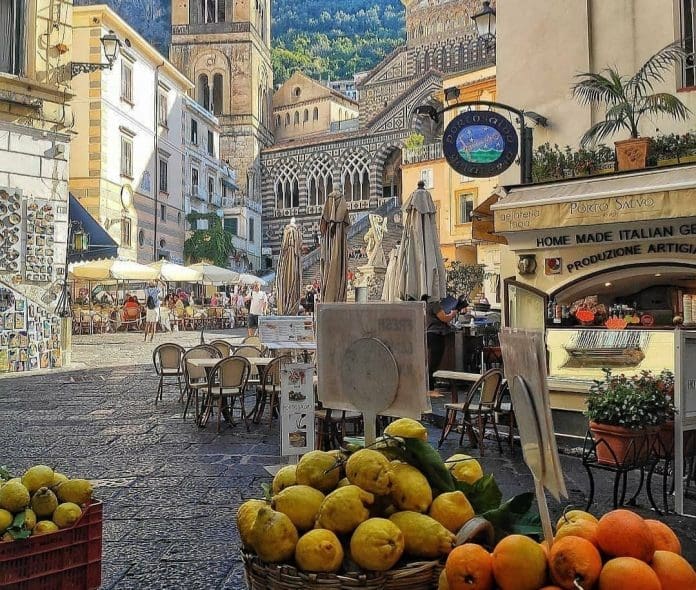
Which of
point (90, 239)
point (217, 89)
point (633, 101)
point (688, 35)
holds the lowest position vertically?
point (90, 239)

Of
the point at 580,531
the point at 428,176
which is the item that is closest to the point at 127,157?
the point at 428,176

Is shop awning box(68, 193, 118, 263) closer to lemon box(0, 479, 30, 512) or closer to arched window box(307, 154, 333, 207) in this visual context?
lemon box(0, 479, 30, 512)

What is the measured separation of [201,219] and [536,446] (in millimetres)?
39352

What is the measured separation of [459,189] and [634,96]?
21548mm

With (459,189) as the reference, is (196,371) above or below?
below

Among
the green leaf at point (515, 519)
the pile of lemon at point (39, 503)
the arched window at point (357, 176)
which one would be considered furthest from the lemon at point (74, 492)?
the arched window at point (357, 176)

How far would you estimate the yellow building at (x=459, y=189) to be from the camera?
27.3 meters

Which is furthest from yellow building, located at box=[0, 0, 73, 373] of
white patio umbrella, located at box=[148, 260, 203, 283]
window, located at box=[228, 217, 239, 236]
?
window, located at box=[228, 217, 239, 236]

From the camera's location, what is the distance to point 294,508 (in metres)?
2.12

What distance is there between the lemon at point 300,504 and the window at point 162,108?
34.0 meters

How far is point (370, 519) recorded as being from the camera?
2.04 m

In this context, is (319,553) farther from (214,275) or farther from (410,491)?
(214,275)

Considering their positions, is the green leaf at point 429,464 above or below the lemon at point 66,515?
above

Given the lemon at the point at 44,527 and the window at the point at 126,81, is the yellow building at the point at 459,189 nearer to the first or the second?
the window at the point at 126,81
